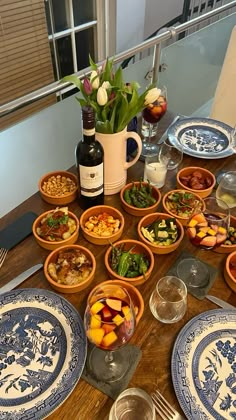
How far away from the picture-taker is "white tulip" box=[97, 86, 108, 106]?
2.53 feet

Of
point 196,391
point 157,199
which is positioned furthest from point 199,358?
point 157,199

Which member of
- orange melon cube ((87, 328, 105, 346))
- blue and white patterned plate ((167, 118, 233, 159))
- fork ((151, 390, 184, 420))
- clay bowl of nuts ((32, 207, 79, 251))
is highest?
orange melon cube ((87, 328, 105, 346))

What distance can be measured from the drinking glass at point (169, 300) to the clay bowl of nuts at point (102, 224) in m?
0.17

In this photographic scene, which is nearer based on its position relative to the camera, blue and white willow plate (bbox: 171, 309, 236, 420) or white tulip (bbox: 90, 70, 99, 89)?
blue and white willow plate (bbox: 171, 309, 236, 420)

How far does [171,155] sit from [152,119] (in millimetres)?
167

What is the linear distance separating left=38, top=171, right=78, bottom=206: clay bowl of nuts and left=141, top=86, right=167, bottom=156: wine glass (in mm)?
285

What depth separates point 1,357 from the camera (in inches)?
23.8

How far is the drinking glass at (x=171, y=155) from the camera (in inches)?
40.3

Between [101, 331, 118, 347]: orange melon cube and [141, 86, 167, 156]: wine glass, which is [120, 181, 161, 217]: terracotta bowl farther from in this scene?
[101, 331, 118, 347]: orange melon cube


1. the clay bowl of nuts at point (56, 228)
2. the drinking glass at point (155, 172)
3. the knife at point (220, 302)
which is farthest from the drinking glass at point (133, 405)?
the drinking glass at point (155, 172)

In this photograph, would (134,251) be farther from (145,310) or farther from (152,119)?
(152,119)

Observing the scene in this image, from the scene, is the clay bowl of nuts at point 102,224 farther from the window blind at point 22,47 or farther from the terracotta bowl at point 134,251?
the window blind at point 22,47

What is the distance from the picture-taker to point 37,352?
613 mm

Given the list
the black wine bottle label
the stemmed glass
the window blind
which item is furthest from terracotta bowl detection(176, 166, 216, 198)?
the window blind
